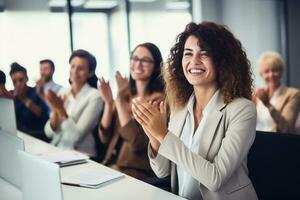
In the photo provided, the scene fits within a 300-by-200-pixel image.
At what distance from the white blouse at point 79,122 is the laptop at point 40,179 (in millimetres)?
1000

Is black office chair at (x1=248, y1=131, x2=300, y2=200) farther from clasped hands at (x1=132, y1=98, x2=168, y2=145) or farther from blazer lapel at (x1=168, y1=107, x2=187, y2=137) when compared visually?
clasped hands at (x1=132, y1=98, x2=168, y2=145)

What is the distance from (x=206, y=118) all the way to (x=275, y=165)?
290mm

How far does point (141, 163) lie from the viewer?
5.03 ft

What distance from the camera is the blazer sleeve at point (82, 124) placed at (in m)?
1.95

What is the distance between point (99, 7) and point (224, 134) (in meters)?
1.15

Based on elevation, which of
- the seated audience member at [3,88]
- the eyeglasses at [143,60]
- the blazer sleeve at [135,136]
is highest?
the eyeglasses at [143,60]

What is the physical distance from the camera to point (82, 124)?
2006 mm

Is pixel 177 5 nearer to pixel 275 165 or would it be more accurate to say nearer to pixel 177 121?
pixel 177 121

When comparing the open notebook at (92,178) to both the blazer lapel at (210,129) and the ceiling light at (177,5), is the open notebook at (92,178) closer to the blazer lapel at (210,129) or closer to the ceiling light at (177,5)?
the blazer lapel at (210,129)

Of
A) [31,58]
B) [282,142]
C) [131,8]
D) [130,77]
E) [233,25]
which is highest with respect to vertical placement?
[131,8]

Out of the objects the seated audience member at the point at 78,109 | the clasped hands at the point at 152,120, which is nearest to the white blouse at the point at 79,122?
the seated audience member at the point at 78,109

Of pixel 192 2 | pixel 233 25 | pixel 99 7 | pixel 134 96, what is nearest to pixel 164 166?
pixel 134 96

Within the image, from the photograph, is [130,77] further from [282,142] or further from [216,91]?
[282,142]

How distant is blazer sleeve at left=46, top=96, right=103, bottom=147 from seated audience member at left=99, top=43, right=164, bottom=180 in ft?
0.44
